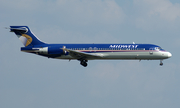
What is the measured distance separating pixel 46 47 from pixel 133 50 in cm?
1555

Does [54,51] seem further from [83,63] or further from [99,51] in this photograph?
[99,51]

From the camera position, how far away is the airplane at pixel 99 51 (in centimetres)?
5272

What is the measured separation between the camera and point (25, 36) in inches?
2274

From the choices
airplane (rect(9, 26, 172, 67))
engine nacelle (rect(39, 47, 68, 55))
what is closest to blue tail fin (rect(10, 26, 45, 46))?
airplane (rect(9, 26, 172, 67))

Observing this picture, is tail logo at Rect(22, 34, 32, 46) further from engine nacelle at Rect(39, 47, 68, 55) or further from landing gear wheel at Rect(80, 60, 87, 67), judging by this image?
landing gear wheel at Rect(80, 60, 87, 67)

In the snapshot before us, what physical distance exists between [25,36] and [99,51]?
14.8 m

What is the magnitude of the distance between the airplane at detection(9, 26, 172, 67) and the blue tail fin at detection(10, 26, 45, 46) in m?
0.99

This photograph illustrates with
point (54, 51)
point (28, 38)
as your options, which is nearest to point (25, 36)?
point (28, 38)

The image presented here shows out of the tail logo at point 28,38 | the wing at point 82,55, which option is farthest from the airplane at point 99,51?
the tail logo at point 28,38

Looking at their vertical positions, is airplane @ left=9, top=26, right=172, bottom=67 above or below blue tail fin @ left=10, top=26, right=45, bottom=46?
below

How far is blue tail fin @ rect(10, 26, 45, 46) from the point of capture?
2259 inches

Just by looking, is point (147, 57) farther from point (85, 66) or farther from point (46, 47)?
point (46, 47)

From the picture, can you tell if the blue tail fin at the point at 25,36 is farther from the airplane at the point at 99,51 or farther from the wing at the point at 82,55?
the wing at the point at 82,55

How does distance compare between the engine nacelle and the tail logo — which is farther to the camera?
the tail logo
